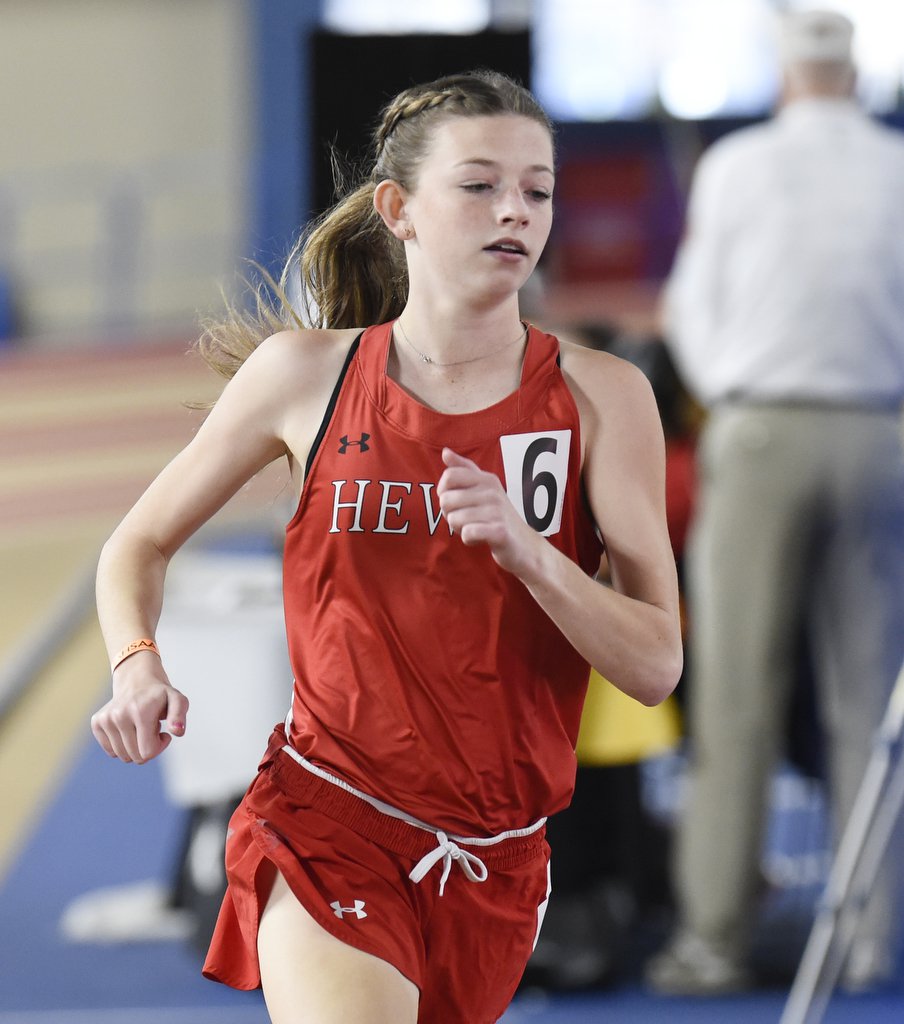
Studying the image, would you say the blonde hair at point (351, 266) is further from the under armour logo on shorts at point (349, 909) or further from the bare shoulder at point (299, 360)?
the under armour logo on shorts at point (349, 909)

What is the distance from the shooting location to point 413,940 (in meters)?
1.89

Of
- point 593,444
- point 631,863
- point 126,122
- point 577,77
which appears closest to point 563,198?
point 577,77

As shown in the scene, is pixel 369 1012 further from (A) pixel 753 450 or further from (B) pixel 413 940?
(A) pixel 753 450

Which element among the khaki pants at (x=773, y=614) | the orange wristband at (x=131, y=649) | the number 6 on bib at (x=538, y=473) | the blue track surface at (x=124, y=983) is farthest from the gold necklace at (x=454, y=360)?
the blue track surface at (x=124, y=983)

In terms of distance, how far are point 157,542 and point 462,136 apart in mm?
564

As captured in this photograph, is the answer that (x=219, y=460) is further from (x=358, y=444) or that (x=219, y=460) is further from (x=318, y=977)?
(x=318, y=977)

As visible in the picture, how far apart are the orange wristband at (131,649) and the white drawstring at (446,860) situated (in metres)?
0.38

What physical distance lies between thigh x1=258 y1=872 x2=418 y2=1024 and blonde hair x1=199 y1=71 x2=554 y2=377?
646 millimetres

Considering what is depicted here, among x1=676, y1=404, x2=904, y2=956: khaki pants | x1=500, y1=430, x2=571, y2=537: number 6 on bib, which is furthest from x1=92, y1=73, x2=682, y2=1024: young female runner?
x1=676, y1=404, x2=904, y2=956: khaki pants

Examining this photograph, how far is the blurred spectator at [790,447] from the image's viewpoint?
412 cm

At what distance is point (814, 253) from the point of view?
412 centimetres

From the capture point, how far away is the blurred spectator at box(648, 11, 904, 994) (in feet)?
13.5

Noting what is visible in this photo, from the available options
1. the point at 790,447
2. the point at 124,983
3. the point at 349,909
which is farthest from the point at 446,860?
the point at 124,983

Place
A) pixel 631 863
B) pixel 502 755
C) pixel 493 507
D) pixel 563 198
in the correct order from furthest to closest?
pixel 563 198, pixel 631 863, pixel 502 755, pixel 493 507
